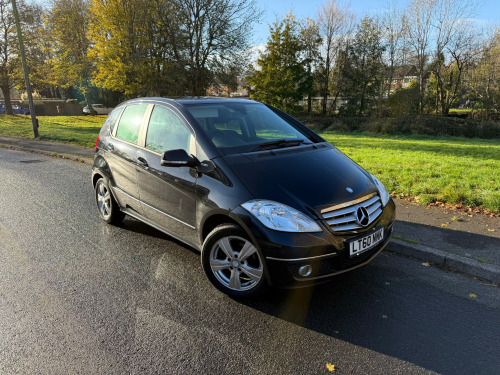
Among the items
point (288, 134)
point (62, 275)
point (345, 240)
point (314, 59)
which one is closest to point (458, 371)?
point (345, 240)

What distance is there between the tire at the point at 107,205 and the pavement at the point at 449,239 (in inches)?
143

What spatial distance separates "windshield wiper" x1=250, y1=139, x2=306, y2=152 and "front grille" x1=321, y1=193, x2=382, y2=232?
41.7 inches

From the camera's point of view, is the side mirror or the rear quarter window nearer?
the side mirror

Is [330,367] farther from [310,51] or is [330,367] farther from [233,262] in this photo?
[310,51]

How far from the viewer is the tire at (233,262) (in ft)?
10.3

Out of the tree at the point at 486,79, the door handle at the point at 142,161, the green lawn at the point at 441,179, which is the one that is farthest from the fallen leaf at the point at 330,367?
the tree at the point at 486,79

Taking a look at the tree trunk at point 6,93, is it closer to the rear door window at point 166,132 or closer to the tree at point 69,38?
the tree at point 69,38

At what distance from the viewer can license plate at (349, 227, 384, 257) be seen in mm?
3072

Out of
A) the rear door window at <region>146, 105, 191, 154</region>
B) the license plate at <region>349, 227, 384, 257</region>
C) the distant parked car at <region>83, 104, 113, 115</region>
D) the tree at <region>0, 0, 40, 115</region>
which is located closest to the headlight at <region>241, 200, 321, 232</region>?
the license plate at <region>349, 227, 384, 257</region>

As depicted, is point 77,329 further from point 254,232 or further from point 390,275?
point 390,275

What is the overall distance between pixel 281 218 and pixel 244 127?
1.62 meters

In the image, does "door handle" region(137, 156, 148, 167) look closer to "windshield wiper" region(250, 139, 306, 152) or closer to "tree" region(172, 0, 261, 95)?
"windshield wiper" region(250, 139, 306, 152)

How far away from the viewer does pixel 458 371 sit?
2.43 meters

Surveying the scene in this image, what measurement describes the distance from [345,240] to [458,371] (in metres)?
1.16
